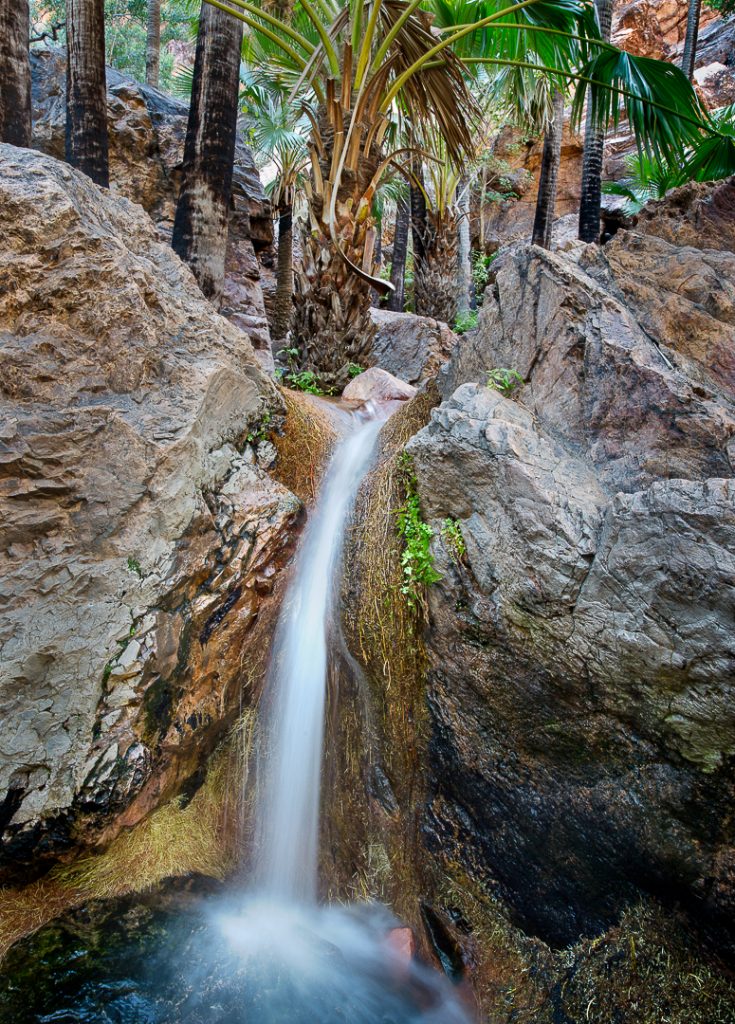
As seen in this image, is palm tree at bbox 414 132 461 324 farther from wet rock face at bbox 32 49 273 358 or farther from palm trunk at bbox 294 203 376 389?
palm trunk at bbox 294 203 376 389

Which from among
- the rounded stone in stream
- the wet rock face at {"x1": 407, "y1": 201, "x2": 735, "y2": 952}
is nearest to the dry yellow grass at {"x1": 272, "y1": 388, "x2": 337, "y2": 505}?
the wet rock face at {"x1": 407, "y1": 201, "x2": 735, "y2": 952}

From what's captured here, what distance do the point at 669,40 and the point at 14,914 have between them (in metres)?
29.1

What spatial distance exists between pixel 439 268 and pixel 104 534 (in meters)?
9.21

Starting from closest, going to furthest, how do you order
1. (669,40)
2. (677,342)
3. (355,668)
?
(355,668)
(677,342)
(669,40)

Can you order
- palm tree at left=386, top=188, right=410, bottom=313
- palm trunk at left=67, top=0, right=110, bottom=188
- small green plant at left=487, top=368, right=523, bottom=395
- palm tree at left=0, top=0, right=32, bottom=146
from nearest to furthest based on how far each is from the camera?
small green plant at left=487, top=368, right=523, bottom=395 < palm tree at left=0, top=0, right=32, bottom=146 < palm trunk at left=67, top=0, right=110, bottom=188 < palm tree at left=386, top=188, right=410, bottom=313

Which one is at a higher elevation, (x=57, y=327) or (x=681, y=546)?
(x=57, y=327)

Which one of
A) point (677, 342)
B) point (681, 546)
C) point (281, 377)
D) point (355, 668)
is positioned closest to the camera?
point (681, 546)

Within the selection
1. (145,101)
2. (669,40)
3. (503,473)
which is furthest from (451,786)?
(669,40)

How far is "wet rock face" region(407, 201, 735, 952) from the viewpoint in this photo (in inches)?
100

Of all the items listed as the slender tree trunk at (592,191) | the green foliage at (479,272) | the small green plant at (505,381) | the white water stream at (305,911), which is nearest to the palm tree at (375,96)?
the slender tree trunk at (592,191)

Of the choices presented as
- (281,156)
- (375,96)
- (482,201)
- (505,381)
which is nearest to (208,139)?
(375,96)

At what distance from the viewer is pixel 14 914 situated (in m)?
2.74

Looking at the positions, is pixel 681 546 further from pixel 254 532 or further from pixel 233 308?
pixel 233 308

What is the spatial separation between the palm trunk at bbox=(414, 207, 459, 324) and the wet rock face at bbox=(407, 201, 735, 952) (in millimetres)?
7137
